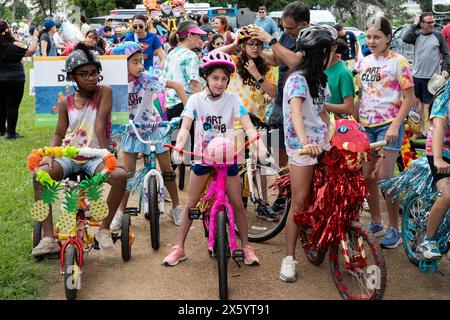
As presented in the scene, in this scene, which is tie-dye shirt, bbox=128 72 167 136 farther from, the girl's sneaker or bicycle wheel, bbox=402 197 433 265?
the girl's sneaker

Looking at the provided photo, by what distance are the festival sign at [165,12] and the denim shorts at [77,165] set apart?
8415 mm

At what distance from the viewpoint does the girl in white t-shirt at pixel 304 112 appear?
15.0ft

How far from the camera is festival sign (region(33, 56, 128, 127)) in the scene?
17.7 feet

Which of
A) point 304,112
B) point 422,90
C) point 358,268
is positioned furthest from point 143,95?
point 422,90

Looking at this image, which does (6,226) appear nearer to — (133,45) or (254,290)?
(133,45)

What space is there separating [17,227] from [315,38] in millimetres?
3656

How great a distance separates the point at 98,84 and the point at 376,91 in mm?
2531

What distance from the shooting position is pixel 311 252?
5.31 m

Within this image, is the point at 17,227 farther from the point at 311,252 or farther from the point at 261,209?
the point at 311,252

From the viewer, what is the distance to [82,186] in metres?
4.67

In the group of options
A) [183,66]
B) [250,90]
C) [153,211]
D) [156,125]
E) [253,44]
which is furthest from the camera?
[183,66]

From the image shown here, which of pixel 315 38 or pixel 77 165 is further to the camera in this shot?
pixel 77 165

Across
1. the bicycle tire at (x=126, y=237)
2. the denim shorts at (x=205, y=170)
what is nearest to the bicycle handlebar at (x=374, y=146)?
the denim shorts at (x=205, y=170)

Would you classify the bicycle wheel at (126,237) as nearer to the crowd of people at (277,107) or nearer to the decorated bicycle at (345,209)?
the crowd of people at (277,107)
